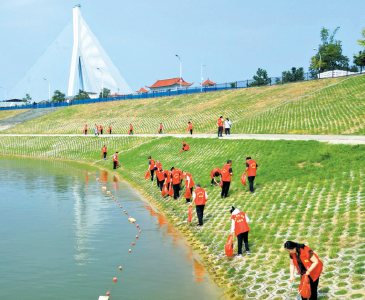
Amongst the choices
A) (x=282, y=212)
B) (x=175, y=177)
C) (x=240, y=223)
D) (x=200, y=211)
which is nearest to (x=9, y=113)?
(x=175, y=177)

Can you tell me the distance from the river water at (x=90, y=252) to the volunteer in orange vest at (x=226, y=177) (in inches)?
133

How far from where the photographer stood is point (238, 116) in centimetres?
5091

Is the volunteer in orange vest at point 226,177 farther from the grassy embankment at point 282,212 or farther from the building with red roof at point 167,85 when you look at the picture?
the building with red roof at point 167,85

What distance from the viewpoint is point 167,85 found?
396 ft

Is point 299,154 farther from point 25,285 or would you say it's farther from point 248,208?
point 25,285

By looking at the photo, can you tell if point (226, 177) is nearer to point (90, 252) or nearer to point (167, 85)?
point (90, 252)

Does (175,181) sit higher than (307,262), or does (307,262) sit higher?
(175,181)

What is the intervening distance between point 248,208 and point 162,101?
195 feet

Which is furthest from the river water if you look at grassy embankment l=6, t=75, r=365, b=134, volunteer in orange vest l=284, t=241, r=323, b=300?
grassy embankment l=6, t=75, r=365, b=134

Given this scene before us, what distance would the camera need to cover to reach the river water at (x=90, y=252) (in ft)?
34.5

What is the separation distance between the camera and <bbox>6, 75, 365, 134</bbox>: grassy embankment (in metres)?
37.3

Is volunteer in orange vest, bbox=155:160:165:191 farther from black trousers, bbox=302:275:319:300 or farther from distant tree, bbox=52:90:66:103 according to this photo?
distant tree, bbox=52:90:66:103

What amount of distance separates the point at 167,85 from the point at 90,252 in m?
110

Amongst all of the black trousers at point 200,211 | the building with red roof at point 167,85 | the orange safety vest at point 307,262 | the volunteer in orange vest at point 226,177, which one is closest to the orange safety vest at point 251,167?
the volunteer in orange vest at point 226,177
